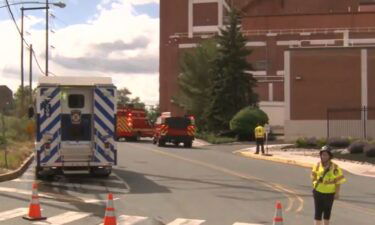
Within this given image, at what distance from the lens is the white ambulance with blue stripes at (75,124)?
19281 millimetres

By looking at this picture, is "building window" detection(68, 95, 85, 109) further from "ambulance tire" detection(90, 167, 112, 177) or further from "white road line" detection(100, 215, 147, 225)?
"white road line" detection(100, 215, 147, 225)

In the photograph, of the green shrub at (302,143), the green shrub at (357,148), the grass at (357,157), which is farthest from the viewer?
the green shrub at (302,143)

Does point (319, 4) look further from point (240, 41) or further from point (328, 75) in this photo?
point (328, 75)

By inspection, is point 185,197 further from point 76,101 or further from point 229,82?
point 229,82

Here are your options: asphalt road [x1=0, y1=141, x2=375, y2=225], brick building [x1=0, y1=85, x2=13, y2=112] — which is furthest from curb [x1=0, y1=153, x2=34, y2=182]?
brick building [x1=0, y1=85, x2=13, y2=112]

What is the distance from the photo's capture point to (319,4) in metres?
107

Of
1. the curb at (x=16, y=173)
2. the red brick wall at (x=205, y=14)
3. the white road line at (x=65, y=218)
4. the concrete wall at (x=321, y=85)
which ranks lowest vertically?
the white road line at (x=65, y=218)

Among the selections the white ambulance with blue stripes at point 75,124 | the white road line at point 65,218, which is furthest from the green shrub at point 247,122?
the white road line at point 65,218

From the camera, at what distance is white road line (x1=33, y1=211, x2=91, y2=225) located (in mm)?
11836

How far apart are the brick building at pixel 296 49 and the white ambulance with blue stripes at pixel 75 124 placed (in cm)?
3630

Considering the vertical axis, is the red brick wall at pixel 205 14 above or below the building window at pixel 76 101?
above

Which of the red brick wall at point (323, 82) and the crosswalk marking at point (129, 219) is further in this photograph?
the red brick wall at point (323, 82)

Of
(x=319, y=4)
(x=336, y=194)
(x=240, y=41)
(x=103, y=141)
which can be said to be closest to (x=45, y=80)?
(x=103, y=141)

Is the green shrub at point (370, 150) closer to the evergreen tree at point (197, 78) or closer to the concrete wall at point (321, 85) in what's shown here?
the concrete wall at point (321, 85)
